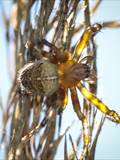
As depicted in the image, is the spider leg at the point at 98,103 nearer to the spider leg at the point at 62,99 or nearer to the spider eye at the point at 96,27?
the spider leg at the point at 62,99

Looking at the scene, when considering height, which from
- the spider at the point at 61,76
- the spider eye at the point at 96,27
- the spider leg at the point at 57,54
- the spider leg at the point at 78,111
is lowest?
the spider leg at the point at 78,111

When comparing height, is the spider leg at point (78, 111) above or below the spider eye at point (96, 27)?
below

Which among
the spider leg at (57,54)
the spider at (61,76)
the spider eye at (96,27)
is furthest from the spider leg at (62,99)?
the spider eye at (96,27)

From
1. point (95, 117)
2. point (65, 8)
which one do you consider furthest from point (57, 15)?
point (95, 117)

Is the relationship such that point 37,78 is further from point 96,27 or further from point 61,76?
point 96,27

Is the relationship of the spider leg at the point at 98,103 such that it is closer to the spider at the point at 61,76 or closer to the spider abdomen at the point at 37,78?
the spider at the point at 61,76

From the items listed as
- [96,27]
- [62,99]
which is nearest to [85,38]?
[96,27]

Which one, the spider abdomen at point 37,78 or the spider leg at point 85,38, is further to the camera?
the spider leg at point 85,38
